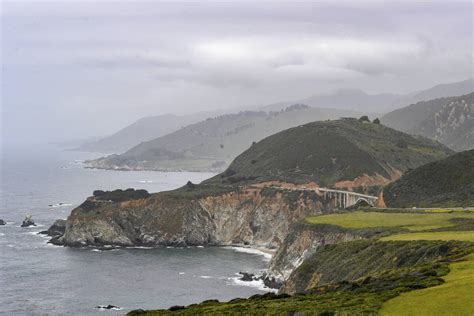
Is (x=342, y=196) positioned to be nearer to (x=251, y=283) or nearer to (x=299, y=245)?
(x=299, y=245)

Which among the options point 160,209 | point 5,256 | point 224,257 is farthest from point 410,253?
point 160,209

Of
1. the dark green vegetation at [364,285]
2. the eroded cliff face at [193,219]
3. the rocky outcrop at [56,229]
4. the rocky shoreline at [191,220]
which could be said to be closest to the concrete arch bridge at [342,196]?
the rocky shoreline at [191,220]

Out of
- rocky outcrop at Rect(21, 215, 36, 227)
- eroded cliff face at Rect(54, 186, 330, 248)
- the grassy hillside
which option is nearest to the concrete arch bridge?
eroded cliff face at Rect(54, 186, 330, 248)

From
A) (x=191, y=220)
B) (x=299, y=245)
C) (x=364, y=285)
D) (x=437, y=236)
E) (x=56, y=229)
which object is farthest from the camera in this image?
(x=56, y=229)

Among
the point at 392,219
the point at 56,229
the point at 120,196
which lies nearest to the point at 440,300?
the point at 392,219

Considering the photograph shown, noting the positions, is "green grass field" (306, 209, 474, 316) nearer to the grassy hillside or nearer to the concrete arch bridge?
the grassy hillside
